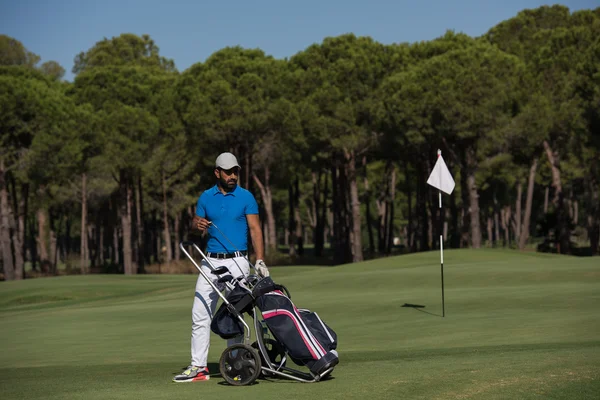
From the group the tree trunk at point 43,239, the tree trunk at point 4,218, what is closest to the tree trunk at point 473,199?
the tree trunk at point 4,218

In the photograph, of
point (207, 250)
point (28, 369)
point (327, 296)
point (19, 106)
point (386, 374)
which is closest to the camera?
point (386, 374)

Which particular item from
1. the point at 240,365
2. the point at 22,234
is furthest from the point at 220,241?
the point at 22,234

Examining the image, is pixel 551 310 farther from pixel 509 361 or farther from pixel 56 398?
pixel 56 398

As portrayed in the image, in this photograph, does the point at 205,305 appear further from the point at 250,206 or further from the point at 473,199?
the point at 473,199

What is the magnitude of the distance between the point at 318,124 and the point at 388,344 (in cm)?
3932

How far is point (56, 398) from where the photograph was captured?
841cm

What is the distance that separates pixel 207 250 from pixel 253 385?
159 centimetres

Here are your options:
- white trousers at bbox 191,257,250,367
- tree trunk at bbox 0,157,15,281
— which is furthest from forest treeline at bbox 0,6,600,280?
white trousers at bbox 191,257,250,367

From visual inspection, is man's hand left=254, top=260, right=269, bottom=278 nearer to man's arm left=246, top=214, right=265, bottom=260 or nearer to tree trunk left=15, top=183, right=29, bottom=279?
man's arm left=246, top=214, right=265, bottom=260

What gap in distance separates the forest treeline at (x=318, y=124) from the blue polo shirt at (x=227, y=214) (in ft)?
127

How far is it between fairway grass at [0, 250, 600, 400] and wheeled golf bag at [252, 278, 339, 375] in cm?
26

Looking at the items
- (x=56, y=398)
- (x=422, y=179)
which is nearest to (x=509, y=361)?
(x=56, y=398)

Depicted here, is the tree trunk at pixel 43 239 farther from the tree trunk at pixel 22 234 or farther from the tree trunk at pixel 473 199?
the tree trunk at pixel 473 199

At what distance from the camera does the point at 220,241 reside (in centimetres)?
952
